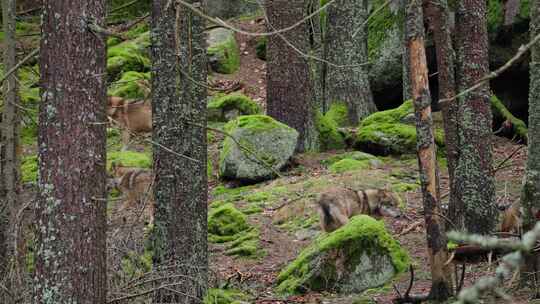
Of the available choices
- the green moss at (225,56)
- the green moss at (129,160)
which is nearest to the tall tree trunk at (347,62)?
the green moss at (225,56)

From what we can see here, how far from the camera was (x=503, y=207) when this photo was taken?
10.6 meters

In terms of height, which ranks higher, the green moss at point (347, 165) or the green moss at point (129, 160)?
the green moss at point (129, 160)

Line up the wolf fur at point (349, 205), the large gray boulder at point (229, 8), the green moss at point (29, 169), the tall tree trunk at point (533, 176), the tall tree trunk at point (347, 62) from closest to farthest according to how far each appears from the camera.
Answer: the tall tree trunk at point (533, 176)
the wolf fur at point (349, 205)
the green moss at point (29, 169)
the tall tree trunk at point (347, 62)
the large gray boulder at point (229, 8)

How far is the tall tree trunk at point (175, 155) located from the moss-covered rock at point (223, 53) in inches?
561

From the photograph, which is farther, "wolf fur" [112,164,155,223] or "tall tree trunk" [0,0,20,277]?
"wolf fur" [112,164,155,223]

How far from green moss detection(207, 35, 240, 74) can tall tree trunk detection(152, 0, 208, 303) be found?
1423cm

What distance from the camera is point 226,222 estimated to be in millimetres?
12062

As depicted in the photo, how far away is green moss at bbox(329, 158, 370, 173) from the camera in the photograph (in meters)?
13.8

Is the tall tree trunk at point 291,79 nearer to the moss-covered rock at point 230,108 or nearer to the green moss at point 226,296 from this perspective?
the moss-covered rock at point 230,108

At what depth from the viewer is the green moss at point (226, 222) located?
12.0 metres

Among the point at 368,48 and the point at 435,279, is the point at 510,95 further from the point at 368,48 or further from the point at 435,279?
the point at 435,279

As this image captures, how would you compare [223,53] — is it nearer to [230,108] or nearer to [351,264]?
[230,108]

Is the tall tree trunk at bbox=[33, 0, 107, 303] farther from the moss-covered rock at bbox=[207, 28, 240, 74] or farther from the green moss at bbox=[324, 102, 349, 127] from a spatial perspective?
the moss-covered rock at bbox=[207, 28, 240, 74]

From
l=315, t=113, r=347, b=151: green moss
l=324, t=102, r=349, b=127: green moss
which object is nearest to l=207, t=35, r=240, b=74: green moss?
l=324, t=102, r=349, b=127: green moss
